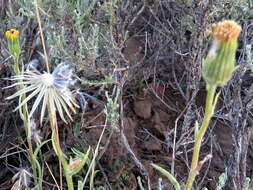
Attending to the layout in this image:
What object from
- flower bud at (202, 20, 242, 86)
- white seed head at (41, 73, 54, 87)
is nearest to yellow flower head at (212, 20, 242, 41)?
flower bud at (202, 20, 242, 86)

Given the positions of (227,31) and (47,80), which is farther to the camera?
(47,80)

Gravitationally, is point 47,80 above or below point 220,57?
below

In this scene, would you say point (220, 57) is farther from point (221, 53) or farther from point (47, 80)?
point (47, 80)


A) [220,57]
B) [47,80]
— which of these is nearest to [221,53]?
[220,57]

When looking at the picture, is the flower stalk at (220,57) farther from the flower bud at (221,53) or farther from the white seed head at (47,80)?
the white seed head at (47,80)

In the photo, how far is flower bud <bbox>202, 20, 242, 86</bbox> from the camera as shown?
80 centimetres

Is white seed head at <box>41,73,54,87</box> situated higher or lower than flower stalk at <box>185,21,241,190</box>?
lower

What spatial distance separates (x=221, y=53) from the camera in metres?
0.83

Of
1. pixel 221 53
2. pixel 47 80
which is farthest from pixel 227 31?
pixel 47 80

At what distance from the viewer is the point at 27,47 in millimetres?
1803

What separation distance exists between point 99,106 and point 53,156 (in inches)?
11.6

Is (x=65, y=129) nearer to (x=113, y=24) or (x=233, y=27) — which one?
(x=113, y=24)

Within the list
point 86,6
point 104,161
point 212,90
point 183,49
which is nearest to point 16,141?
point 104,161

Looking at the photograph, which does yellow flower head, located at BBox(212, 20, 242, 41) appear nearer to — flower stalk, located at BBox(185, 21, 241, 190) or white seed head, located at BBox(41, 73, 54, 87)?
flower stalk, located at BBox(185, 21, 241, 190)
